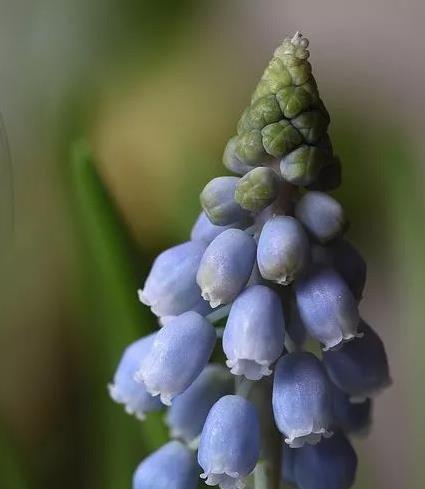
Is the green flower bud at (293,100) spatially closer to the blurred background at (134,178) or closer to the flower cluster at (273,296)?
the flower cluster at (273,296)

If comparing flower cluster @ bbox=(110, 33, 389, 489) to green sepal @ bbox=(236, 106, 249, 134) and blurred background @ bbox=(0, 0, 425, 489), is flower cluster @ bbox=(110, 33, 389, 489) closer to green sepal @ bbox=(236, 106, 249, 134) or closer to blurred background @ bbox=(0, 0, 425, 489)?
green sepal @ bbox=(236, 106, 249, 134)

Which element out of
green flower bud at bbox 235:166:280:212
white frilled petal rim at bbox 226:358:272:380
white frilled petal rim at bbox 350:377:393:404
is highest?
green flower bud at bbox 235:166:280:212

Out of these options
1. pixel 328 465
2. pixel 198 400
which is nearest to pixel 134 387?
pixel 198 400

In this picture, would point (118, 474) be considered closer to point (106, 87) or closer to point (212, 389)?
point (212, 389)

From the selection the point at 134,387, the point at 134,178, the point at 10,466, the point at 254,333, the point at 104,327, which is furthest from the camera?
the point at 134,178

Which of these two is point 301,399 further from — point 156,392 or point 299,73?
point 299,73

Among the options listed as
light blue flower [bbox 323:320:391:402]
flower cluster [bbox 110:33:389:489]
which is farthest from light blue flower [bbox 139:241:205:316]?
light blue flower [bbox 323:320:391:402]

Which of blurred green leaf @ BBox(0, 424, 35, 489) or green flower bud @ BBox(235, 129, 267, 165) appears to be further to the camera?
blurred green leaf @ BBox(0, 424, 35, 489)
